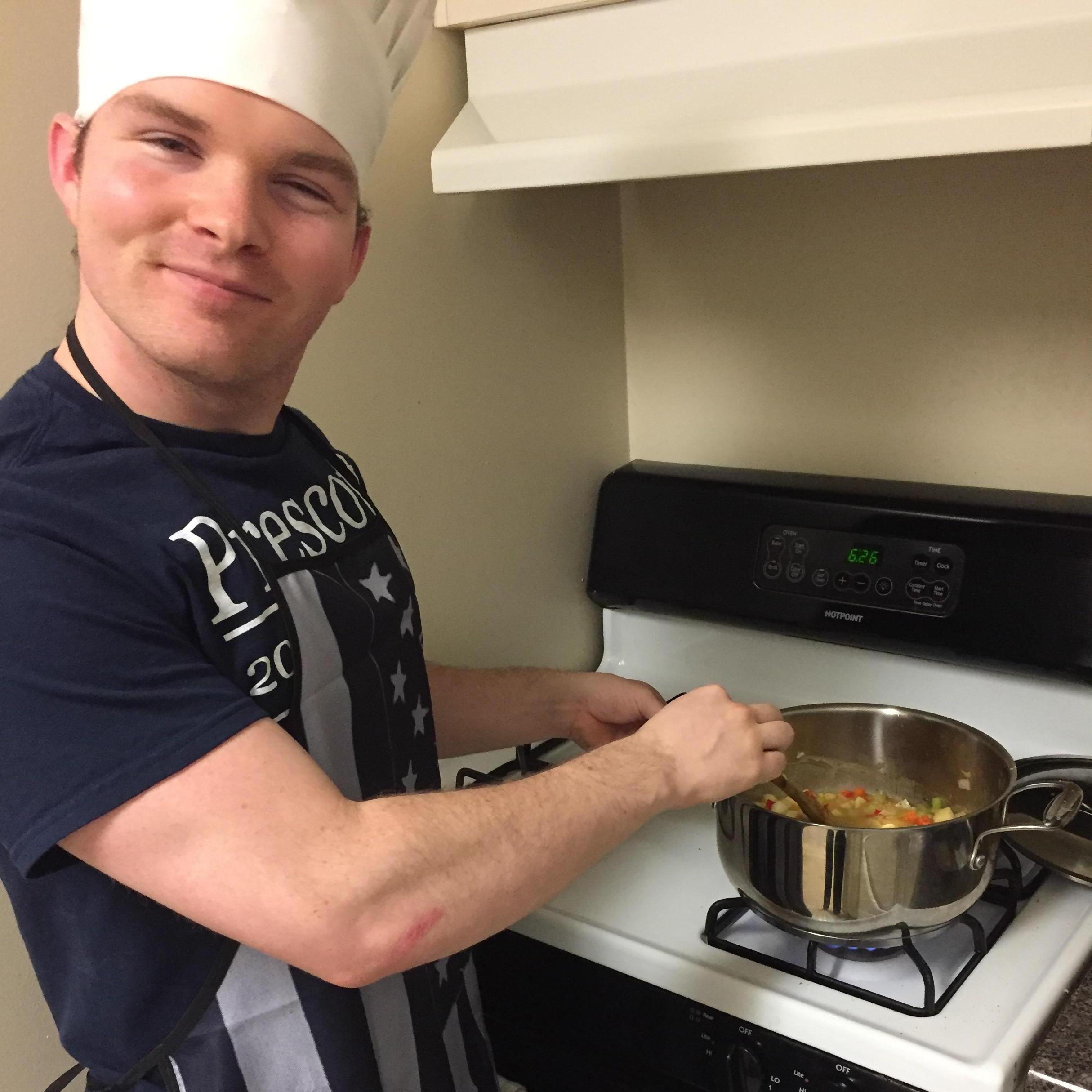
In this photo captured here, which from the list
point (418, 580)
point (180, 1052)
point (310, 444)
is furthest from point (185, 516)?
point (418, 580)

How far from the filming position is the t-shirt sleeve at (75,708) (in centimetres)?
57

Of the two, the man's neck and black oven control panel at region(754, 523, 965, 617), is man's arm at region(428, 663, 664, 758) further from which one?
the man's neck

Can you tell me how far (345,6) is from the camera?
2.57 feet

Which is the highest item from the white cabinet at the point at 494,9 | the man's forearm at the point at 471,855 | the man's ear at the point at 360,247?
the white cabinet at the point at 494,9

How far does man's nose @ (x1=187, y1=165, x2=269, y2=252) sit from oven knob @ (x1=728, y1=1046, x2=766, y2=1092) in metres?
0.73

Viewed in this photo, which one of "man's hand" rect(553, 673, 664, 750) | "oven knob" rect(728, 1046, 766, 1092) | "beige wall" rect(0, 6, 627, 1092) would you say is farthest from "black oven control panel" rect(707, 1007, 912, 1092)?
"beige wall" rect(0, 6, 627, 1092)

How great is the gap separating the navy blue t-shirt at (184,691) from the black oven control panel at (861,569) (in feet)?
1.75

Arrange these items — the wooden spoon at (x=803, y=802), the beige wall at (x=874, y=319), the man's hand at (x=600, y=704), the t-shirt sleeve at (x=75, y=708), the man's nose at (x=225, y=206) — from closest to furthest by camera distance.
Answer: the t-shirt sleeve at (x=75, y=708)
the man's nose at (x=225, y=206)
the wooden spoon at (x=803, y=802)
the man's hand at (x=600, y=704)
the beige wall at (x=874, y=319)

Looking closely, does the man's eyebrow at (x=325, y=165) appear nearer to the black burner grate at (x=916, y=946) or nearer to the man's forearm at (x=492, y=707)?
the man's forearm at (x=492, y=707)

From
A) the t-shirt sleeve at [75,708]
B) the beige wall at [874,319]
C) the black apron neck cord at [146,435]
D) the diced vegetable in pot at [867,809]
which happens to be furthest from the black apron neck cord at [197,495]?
the beige wall at [874,319]

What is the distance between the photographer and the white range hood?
828mm

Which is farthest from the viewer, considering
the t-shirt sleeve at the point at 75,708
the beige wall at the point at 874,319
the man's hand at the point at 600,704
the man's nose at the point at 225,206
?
the beige wall at the point at 874,319

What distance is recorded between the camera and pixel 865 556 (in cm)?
123

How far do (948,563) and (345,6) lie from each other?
2.68 ft
